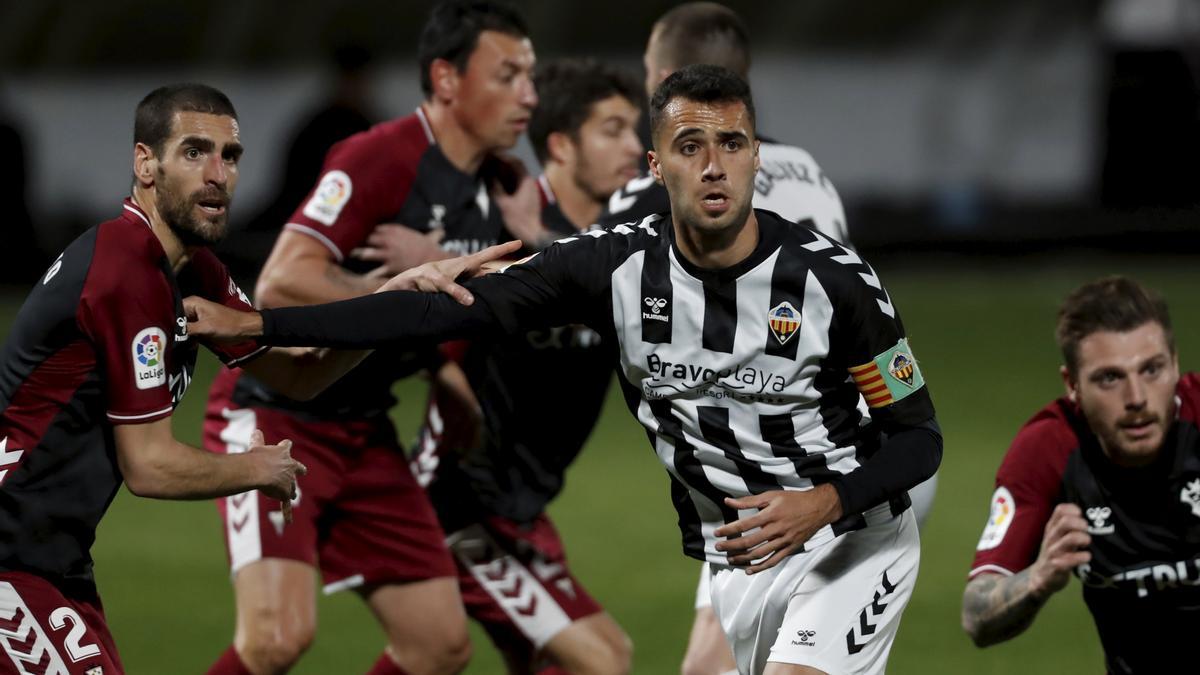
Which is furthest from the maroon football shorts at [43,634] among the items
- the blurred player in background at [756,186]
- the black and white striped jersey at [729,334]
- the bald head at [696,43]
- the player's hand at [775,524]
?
the bald head at [696,43]

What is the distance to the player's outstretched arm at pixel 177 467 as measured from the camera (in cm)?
396

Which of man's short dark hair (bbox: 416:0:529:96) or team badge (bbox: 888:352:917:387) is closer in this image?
team badge (bbox: 888:352:917:387)

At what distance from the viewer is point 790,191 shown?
5.29 meters

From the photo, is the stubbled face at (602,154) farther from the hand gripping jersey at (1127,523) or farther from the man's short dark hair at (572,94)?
the hand gripping jersey at (1127,523)

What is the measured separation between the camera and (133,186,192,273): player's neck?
13.5 ft

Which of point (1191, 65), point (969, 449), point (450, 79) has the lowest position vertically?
point (969, 449)

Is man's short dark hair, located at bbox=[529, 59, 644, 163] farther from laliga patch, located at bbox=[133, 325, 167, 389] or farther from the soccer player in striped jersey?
laliga patch, located at bbox=[133, 325, 167, 389]

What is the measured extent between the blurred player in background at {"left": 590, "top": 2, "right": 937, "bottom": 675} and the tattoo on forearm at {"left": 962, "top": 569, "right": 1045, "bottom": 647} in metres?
0.27

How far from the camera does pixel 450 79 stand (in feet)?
19.3

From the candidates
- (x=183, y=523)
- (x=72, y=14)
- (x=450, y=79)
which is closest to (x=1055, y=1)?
(x=72, y=14)

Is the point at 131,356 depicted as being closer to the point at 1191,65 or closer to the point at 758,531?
the point at 758,531

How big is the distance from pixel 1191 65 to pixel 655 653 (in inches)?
551

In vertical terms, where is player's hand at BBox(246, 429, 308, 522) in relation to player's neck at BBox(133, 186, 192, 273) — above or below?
below

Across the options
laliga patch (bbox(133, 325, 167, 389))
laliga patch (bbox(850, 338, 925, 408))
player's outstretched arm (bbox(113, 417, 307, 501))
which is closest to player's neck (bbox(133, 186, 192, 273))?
laliga patch (bbox(133, 325, 167, 389))
